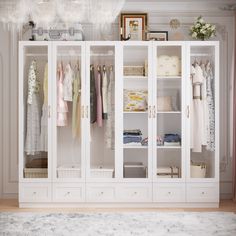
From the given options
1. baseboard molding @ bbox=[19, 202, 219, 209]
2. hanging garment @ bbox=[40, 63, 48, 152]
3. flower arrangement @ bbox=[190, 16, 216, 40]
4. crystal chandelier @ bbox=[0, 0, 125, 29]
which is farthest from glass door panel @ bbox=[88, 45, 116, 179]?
crystal chandelier @ bbox=[0, 0, 125, 29]

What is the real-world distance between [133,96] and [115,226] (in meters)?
1.70

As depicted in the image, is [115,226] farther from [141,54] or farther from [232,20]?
[232,20]

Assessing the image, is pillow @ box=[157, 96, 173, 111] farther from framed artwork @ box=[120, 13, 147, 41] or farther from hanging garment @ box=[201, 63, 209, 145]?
framed artwork @ box=[120, 13, 147, 41]

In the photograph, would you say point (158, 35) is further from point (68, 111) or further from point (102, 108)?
point (68, 111)

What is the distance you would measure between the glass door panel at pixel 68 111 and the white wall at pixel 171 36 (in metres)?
0.72

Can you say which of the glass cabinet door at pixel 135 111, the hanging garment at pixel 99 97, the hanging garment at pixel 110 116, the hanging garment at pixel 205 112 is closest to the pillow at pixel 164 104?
the glass cabinet door at pixel 135 111

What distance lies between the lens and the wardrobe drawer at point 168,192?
528cm

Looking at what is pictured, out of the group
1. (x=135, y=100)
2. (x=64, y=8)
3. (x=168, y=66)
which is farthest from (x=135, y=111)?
(x=64, y=8)

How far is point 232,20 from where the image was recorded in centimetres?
589

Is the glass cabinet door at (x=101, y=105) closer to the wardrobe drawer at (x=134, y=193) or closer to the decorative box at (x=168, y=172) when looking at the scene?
the wardrobe drawer at (x=134, y=193)

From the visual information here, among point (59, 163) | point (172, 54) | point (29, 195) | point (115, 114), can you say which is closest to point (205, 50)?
point (172, 54)

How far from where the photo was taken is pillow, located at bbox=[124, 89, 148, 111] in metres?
5.33

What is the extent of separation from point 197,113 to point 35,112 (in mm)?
2009

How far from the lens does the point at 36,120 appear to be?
5301mm
